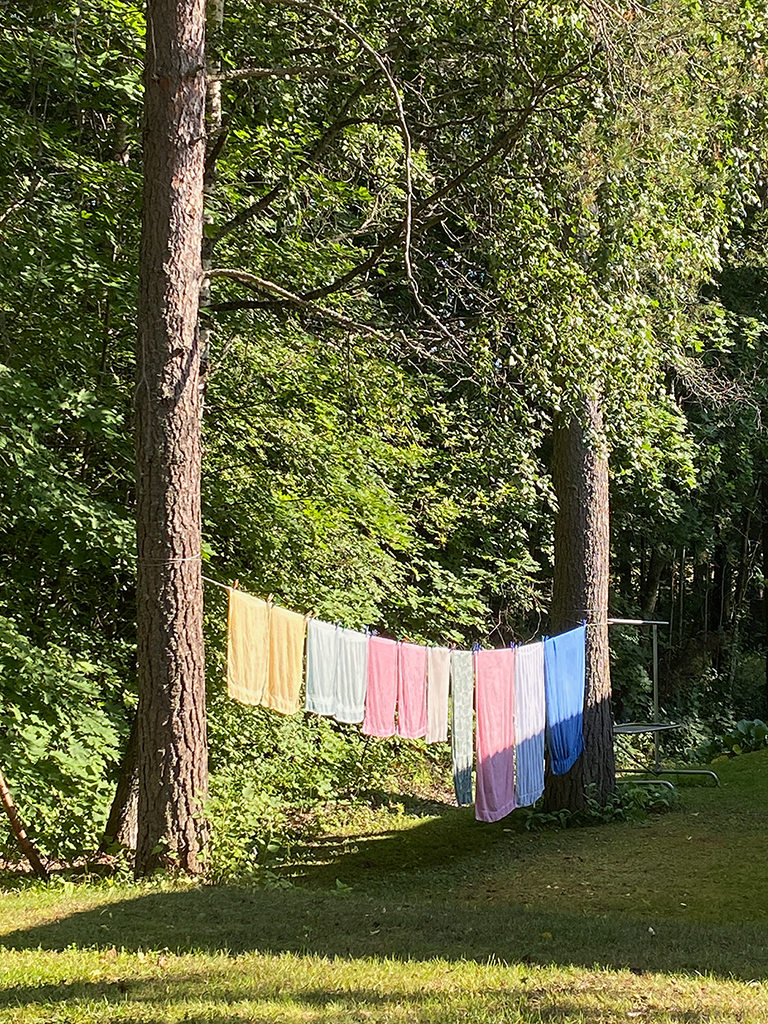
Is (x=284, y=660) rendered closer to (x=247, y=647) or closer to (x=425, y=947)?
(x=247, y=647)

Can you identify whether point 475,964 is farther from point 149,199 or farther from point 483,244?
point 483,244

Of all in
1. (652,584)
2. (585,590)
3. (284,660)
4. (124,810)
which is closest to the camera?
(284,660)

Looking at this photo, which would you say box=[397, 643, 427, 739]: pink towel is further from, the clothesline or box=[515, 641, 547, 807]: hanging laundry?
box=[515, 641, 547, 807]: hanging laundry

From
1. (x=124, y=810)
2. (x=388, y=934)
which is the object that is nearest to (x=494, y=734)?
(x=124, y=810)

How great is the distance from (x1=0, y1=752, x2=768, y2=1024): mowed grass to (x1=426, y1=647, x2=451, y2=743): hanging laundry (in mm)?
1237

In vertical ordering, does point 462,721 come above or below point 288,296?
below

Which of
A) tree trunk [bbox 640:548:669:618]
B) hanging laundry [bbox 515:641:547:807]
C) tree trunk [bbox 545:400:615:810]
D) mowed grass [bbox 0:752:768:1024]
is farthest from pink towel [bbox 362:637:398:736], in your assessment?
tree trunk [bbox 640:548:669:618]

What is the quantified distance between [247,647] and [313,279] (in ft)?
12.6

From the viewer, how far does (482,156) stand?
8.26 metres

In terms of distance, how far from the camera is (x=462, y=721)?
862cm

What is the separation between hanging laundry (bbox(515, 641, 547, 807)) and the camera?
905cm

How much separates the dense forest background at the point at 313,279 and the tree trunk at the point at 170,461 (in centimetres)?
91

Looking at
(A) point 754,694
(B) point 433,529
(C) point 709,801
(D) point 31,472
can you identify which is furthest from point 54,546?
(A) point 754,694

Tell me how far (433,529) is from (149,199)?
731cm
